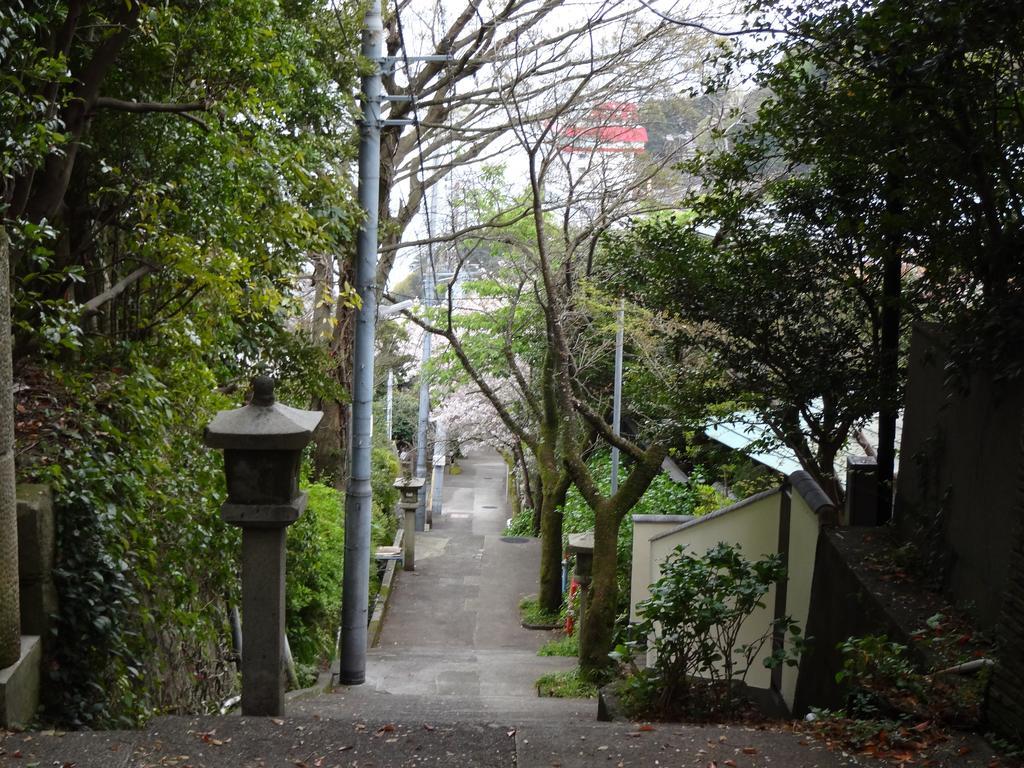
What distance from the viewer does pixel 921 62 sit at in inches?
222

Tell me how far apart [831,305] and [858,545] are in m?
2.40

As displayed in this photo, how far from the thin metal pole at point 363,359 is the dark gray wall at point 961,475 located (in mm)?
6015

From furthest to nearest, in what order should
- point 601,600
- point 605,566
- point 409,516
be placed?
1. point 409,516
2. point 605,566
3. point 601,600

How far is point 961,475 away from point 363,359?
6858mm

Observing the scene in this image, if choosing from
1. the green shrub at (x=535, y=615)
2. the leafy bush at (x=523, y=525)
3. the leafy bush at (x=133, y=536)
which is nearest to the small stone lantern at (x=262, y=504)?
the leafy bush at (x=133, y=536)

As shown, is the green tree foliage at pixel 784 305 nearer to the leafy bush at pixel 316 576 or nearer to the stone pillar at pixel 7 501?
the leafy bush at pixel 316 576

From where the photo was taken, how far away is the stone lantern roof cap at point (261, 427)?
4.91 meters

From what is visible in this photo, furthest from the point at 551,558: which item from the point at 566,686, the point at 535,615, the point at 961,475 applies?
the point at 961,475

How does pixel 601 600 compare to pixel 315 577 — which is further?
pixel 315 577

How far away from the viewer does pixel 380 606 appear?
1767 centimetres

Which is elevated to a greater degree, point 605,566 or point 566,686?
point 605,566

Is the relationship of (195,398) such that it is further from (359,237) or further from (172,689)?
(359,237)

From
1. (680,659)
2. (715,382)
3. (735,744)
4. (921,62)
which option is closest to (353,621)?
(715,382)

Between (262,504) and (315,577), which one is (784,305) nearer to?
(262,504)
